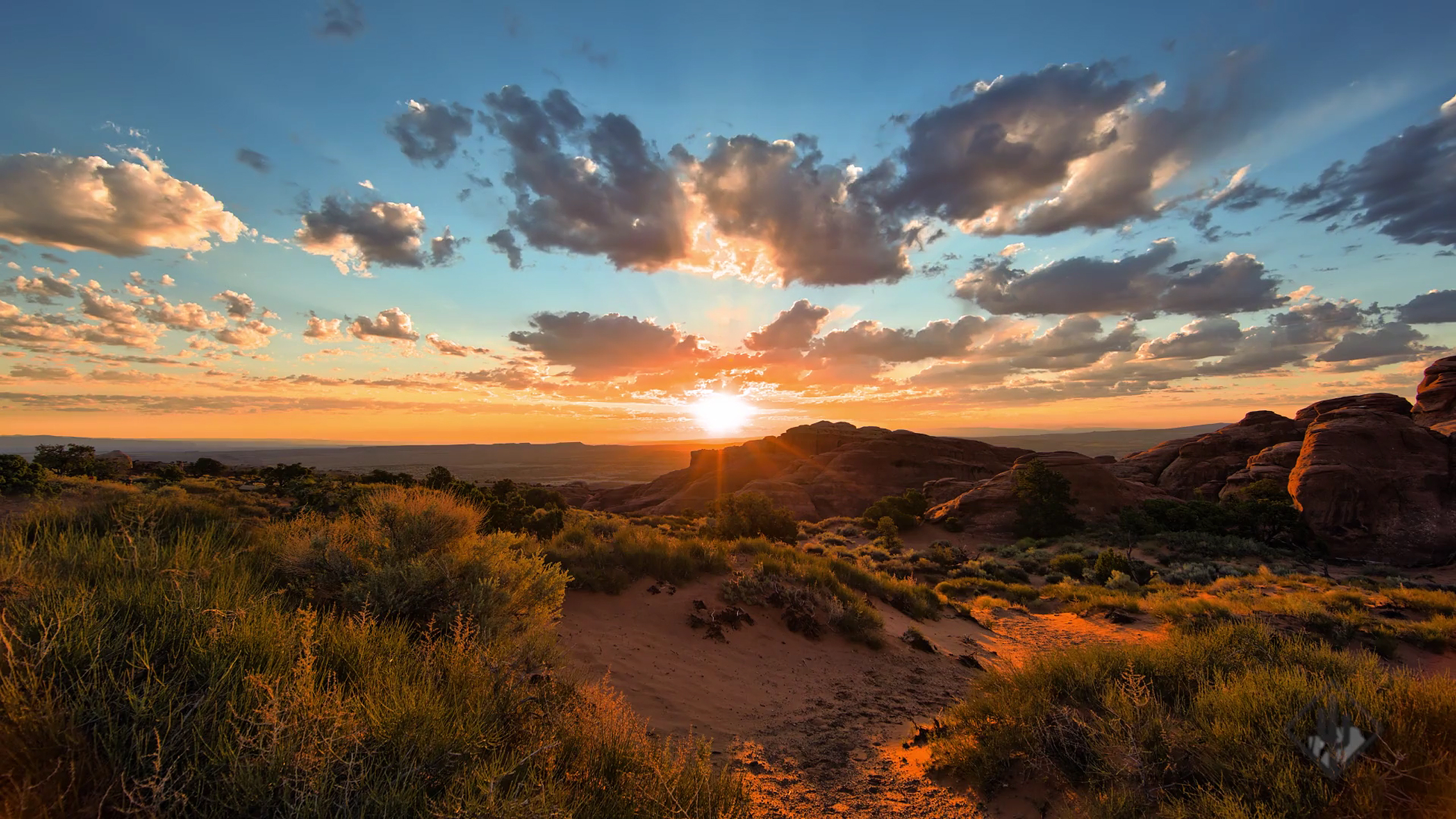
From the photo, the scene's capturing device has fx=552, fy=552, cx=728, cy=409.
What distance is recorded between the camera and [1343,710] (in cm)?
423

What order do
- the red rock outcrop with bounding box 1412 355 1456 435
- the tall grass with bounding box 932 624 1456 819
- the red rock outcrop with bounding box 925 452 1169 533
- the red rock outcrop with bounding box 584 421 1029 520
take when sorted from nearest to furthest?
the tall grass with bounding box 932 624 1456 819 < the red rock outcrop with bounding box 1412 355 1456 435 < the red rock outcrop with bounding box 925 452 1169 533 < the red rock outcrop with bounding box 584 421 1029 520

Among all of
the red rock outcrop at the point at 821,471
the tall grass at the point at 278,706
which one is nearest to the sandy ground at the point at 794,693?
the tall grass at the point at 278,706

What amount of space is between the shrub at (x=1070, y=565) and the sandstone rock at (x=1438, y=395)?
2878 cm

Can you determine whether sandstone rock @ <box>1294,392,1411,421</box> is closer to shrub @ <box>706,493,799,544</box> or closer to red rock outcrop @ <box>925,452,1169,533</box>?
red rock outcrop @ <box>925,452,1169,533</box>

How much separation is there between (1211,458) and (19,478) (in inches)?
2628

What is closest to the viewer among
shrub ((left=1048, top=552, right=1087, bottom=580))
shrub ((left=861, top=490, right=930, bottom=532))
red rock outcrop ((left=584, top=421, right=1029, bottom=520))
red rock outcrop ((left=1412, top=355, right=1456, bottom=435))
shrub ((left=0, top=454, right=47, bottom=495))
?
shrub ((left=0, top=454, right=47, bottom=495))

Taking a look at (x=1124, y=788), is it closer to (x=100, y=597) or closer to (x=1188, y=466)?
(x=100, y=597)

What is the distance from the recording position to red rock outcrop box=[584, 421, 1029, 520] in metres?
54.4

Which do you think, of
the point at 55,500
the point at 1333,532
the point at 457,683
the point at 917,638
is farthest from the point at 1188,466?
the point at 55,500

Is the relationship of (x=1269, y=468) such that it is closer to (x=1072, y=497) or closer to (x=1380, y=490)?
(x=1380, y=490)

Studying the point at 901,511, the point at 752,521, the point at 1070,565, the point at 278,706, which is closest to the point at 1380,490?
the point at 1070,565

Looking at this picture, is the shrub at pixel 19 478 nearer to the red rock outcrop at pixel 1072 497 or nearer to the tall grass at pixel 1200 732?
the tall grass at pixel 1200 732

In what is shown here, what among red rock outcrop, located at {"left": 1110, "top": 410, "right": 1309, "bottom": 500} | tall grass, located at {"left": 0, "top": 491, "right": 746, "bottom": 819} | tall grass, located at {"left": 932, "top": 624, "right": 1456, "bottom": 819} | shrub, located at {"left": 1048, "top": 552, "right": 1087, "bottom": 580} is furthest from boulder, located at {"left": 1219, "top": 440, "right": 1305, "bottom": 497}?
tall grass, located at {"left": 0, "top": 491, "right": 746, "bottom": 819}

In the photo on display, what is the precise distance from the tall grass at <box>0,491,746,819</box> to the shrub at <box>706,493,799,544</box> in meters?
17.6
